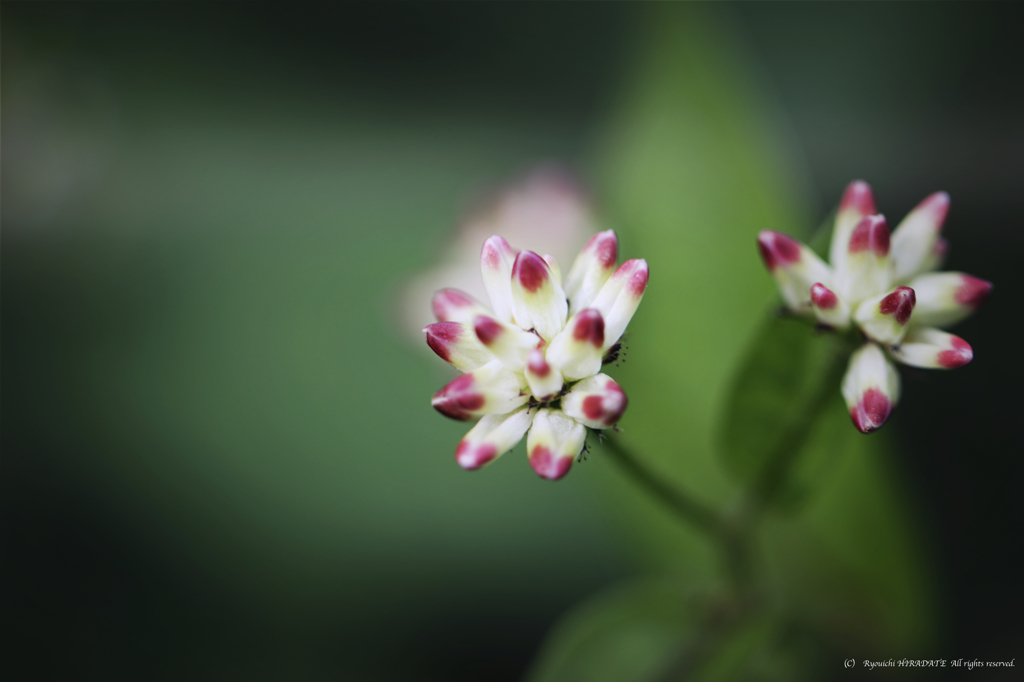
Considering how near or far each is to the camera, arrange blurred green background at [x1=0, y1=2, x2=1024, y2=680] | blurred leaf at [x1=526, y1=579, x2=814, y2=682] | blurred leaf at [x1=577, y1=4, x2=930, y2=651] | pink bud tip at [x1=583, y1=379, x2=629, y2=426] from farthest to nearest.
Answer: blurred green background at [x1=0, y1=2, x2=1024, y2=680] < blurred leaf at [x1=577, y1=4, x2=930, y2=651] < blurred leaf at [x1=526, y1=579, x2=814, y2=682] < pink bud tip at [x1=583, y1=379, x2=629, y2=426]

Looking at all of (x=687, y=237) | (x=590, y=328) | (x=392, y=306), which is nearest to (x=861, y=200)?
(x=590, y=328)

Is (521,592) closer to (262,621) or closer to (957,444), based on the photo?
(262,621)

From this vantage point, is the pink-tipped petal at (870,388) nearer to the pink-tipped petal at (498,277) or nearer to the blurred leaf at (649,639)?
the pink-tipped petal at (498,277)

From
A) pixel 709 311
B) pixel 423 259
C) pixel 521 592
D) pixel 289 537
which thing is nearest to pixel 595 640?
pixel 521 592

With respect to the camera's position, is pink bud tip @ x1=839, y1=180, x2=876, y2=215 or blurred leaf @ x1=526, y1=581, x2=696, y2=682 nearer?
pink bud tip @ x1=839, y1=180, x2=876, y2=215

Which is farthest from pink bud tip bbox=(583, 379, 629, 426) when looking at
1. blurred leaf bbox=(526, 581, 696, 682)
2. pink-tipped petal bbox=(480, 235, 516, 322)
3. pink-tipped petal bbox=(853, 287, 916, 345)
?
blurred leaf bbox=(526, 581, 696, 682)

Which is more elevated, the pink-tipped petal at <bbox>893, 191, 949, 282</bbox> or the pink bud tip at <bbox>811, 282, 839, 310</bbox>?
the pink-tipped petal at <bbox>893, 191, 949, 282</bbox>

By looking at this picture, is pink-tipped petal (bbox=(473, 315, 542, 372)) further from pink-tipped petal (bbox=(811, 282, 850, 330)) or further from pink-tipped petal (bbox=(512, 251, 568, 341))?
pink-tipped petal (bbox=(811, 282, 850, 330))
